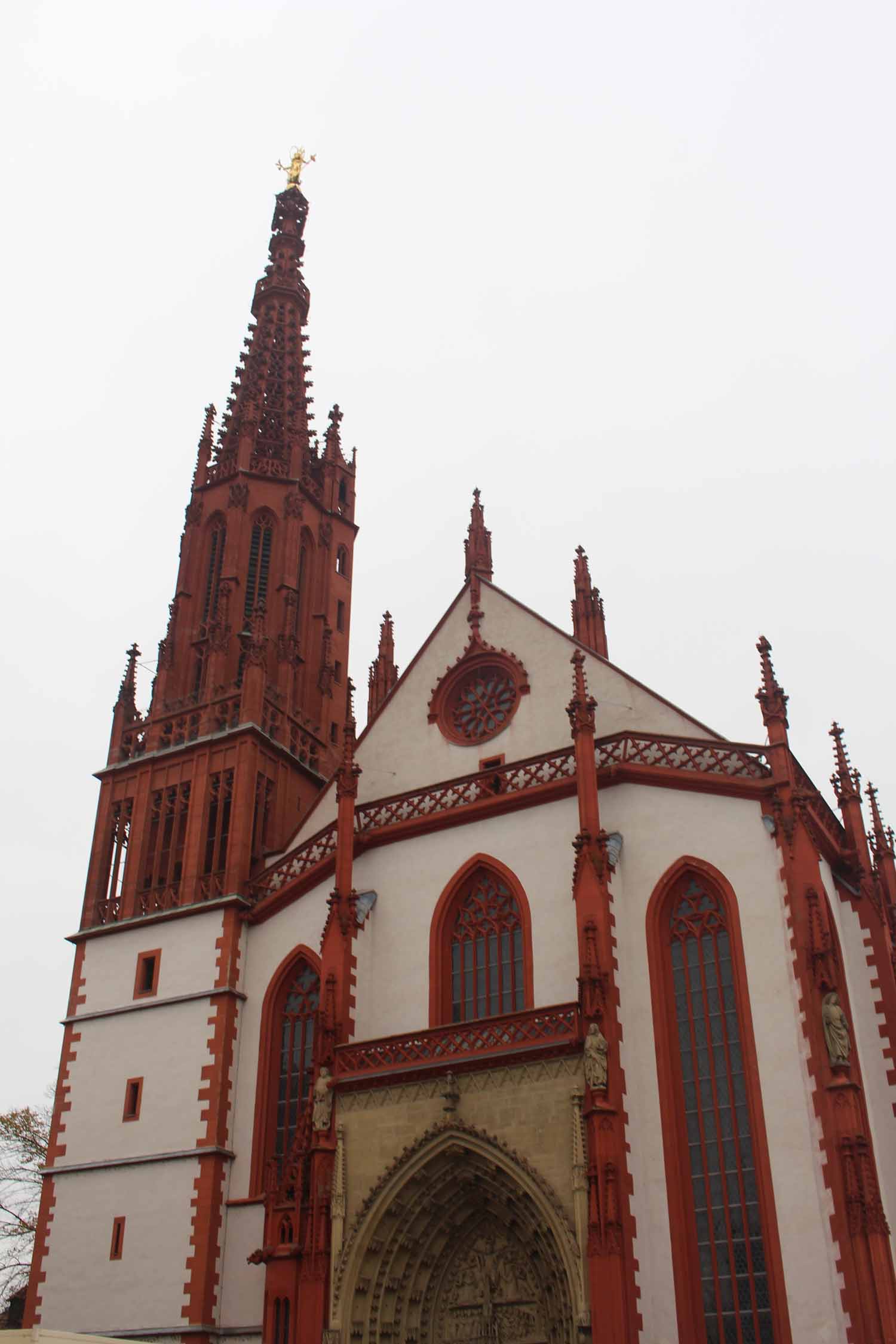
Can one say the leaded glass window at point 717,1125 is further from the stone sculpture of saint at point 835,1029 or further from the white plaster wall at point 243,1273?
the white plaster wall at point 243,1273

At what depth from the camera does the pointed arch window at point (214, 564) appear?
1312 inches

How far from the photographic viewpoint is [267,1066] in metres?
24.9

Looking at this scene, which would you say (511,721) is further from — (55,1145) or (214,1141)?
(55,1145)

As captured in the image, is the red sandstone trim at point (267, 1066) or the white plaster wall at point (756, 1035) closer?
the white plaster wall at point (756, 1035)

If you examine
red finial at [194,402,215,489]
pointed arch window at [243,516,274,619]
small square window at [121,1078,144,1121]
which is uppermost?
red finial at [194,402,215,489]

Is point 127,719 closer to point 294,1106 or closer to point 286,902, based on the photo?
point 286,902

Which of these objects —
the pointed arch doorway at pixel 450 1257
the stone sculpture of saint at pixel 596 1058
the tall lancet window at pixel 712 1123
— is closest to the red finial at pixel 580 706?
the tall lancet window at pixel 712 1123

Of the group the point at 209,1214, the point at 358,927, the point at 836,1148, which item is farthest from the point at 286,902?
the point at 836,1148

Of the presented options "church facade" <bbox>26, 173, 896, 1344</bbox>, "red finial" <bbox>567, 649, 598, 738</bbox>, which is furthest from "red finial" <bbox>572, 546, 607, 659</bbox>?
"red finial" <bbox>567, 649, 598, 738</bbox>

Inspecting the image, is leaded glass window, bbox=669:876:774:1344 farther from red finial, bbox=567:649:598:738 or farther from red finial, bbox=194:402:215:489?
red finial, bbox=194:402:215:489

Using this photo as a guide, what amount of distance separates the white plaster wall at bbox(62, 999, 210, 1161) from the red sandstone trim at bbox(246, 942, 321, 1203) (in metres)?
1.13

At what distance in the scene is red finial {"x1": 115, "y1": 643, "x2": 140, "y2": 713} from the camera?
103 ft

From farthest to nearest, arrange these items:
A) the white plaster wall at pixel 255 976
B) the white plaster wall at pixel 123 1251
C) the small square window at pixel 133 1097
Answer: the small square window at pixel 133 1097 → the white plaster wall at pixel 255 976 → the white plaster wall at pixel 123 1251

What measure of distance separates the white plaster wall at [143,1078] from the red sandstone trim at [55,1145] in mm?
194
